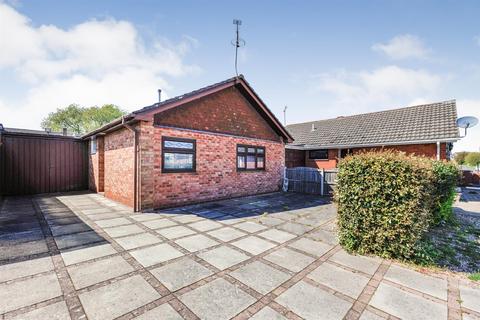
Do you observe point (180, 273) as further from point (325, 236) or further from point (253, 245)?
point (325, 236)

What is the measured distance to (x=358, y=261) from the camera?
145 inches

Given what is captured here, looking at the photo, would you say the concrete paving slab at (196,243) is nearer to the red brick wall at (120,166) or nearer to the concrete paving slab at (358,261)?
the concrete paving slab at (358,261)

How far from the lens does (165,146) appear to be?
287 inches

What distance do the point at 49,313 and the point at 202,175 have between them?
20.5ft

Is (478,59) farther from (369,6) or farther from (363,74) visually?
(369,6)

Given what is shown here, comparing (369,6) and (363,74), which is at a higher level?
(369,6)

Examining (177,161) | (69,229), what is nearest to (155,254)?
(69,229)

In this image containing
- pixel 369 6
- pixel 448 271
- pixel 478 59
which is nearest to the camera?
pixel 448 271

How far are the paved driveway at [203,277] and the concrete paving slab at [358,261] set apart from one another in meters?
0.02

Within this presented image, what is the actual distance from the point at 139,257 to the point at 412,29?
31.6 feet

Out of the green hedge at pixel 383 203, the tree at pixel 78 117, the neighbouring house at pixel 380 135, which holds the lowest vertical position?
the green hedge at pixel 383 203

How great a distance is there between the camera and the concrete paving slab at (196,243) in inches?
161

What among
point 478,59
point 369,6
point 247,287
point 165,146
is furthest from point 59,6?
point 478,59

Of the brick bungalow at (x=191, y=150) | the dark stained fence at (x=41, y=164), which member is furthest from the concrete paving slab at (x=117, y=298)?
the dark stained fence at (x=41, y=164)
